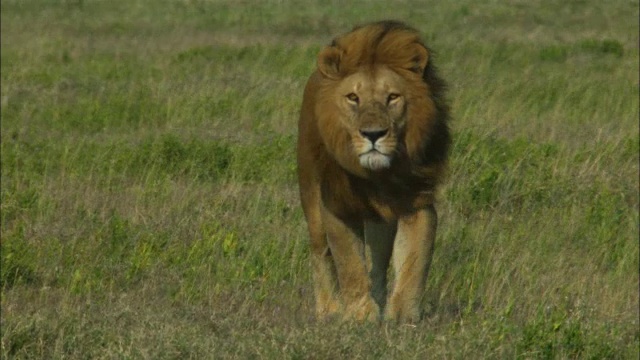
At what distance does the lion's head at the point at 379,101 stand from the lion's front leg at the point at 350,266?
0.37 m

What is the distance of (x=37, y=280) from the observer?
7.19m

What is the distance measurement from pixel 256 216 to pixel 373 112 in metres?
2.93

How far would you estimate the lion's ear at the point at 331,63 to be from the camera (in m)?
5.98

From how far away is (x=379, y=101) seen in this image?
5.77 meters

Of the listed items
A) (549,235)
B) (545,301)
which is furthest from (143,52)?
(545,301)

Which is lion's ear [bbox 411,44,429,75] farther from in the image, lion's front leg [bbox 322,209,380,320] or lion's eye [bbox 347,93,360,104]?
lion's front leg [bbox 322,209,380,320]

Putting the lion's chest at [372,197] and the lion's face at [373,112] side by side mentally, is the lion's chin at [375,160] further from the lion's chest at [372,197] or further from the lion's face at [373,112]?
the lion's chest at [372,197]

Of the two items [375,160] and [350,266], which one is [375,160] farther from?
[350,266]

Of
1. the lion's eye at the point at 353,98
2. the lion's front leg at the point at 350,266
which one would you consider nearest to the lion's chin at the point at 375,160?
the lion's eye at the point at 353,98

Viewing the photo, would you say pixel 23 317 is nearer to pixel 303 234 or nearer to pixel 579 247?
pixel 303 234

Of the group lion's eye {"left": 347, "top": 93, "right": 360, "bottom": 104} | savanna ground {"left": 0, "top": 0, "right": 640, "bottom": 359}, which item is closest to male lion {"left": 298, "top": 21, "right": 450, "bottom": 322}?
lion's eye {"left": 347, "top": 93, "right": 360, "bottom": 104}

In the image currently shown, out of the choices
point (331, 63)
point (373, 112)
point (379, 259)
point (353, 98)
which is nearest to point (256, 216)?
point (379, 259)

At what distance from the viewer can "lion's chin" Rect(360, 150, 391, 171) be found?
5.66 metres

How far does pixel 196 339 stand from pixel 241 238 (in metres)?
2.61
